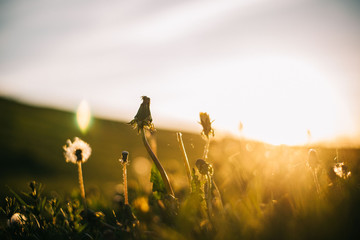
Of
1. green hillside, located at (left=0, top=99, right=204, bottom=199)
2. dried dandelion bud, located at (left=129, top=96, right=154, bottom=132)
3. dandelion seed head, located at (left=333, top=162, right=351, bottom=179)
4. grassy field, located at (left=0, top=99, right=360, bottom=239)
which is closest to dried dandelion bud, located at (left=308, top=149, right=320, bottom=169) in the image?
grassy field, located at (left=0, top=99, right=360, bottom=239)

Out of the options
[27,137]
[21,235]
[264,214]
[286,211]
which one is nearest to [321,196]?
[286,211]

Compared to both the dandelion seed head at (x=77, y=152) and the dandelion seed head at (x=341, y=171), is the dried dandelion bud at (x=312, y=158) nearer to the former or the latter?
the dandelion seed head at (x=341, y=171)

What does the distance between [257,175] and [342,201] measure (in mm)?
617

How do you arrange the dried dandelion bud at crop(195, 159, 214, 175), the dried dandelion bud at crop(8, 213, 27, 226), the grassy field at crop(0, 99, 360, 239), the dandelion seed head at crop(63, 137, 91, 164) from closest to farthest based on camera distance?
the grassy field at crop(0, 99, 360, 239) → the dried dandelion bud at crop(195, 159, 214, 175) → the dried dandelion bud at crop(8, 213, 27, 226) → the dandelion seed head at crop(63, 137, 91, 164)

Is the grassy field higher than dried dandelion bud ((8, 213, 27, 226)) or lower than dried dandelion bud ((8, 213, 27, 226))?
higher

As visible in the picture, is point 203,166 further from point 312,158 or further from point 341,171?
point 341,171

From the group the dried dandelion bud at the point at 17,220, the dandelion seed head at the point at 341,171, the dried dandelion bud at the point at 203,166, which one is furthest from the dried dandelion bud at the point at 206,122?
the dried dandelion bud at the point at 17,220

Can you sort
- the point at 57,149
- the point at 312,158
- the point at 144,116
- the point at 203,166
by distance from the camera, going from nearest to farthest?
Result: 1. the point at 203,166
2. the point at 312,158
3. the point at 144,116
4. the point at 57,149

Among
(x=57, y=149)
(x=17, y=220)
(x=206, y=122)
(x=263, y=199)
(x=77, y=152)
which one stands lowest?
(x=57, y=149)

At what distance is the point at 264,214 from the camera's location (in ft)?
5.06

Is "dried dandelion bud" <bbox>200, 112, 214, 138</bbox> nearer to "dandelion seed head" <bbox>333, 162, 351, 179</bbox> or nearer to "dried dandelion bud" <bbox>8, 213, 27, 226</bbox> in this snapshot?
"dandelion seed head" <bbox>333, 162, 351, 179</bbox>

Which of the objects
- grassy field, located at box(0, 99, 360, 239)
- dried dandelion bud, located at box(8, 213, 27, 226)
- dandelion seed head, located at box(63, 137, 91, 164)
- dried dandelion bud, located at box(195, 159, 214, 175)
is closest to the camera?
grassy field, located at box(0, 99, 360, 239)

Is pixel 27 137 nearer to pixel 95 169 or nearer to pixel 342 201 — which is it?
pixel 95 169

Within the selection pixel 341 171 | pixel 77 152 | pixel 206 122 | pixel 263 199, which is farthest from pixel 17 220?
pixel 341 171
